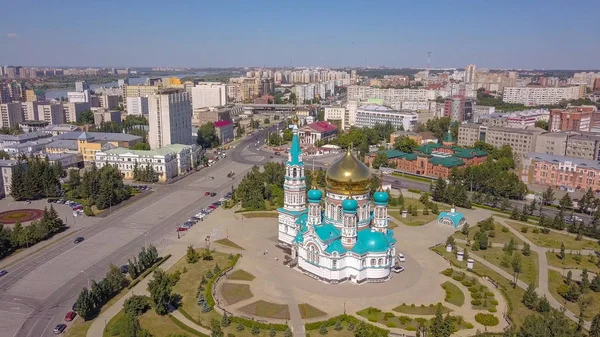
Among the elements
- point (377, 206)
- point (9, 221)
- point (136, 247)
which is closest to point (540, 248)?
point (377, 206)

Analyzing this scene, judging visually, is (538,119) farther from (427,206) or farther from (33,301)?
(33,301)

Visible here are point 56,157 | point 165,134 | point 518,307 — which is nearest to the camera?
point 518,307

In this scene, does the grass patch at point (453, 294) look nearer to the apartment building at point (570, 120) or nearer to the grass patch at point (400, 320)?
the grass patch at point (400, 320)

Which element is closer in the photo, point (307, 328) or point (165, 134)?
point (307, 328)

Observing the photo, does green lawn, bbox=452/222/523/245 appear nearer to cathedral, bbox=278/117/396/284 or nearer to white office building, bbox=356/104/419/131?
cathedral, bbox=278/117/396/284

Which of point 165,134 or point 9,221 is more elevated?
point 165,134

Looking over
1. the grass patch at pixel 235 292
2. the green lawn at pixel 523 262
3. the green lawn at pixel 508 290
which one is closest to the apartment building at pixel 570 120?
the green lawn at pixel 523 262
